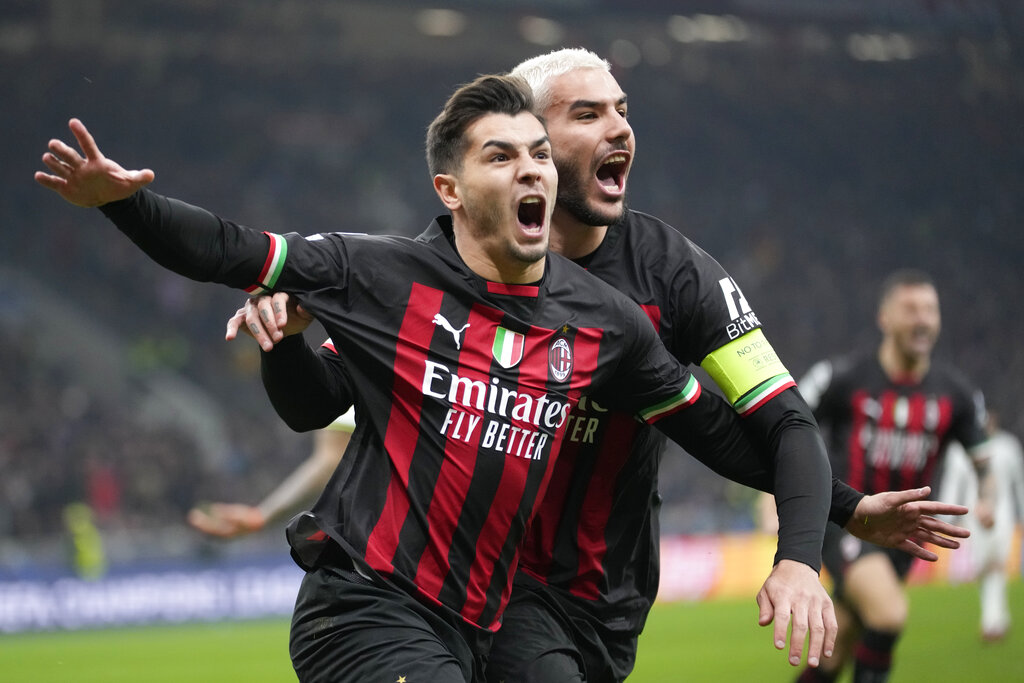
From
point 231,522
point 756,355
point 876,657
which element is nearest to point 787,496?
point 756,355

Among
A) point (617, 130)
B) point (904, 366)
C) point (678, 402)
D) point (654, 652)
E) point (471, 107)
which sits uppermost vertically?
point (904, 366)

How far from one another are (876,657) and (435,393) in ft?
14.7

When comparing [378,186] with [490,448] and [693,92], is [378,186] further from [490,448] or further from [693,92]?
[490,448]

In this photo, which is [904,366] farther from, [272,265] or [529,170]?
[272,265]

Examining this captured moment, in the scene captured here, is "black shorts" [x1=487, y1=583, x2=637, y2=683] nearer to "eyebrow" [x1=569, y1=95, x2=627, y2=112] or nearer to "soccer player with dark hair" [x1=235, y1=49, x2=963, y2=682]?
"soccer player with dark hair" [x1=235, y1=49, x2=963, y2=682]

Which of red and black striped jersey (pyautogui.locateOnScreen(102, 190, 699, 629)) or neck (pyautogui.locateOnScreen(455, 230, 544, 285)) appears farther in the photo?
neck (pyautogui.locateOnScreen(455, 230, 544, 285))

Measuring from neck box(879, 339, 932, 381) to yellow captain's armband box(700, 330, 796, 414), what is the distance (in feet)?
14.8

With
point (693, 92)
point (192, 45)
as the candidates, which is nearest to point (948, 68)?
point (693, 92)

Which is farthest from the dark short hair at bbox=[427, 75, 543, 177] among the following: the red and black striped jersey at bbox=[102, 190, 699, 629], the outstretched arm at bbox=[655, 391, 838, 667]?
the outstretched arm at bbox=[655, 391, 838, 667]

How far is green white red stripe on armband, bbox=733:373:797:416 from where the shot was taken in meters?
3.42

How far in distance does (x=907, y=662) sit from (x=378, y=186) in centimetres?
1595

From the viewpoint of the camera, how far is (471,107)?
10.9 ft

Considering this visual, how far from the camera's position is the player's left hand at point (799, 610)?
2.90 metres

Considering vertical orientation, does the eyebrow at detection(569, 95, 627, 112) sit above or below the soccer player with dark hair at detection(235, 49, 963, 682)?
above
